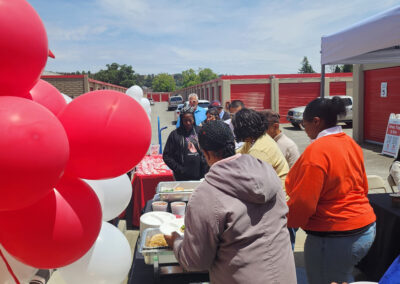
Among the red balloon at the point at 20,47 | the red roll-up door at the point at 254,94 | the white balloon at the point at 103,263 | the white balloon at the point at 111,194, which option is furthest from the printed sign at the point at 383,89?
the red balloon at the point at 20,47

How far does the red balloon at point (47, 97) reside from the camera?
140 cm

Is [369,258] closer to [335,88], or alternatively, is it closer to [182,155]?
[182,155]

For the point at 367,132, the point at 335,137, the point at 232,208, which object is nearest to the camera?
the point at 232,208

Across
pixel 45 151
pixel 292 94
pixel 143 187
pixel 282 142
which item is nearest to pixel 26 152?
pixel 45 151

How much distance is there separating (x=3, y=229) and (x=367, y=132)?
535 inches

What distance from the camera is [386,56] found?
4.83 metres

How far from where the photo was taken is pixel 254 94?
75.7 feet

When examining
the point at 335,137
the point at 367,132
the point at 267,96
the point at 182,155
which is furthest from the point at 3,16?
the point at 267,96

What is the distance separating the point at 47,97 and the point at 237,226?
0.97 m

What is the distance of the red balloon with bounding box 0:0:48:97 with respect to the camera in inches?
43.3

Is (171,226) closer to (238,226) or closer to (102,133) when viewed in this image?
(238,226)

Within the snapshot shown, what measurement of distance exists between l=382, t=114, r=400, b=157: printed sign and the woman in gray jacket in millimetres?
9441

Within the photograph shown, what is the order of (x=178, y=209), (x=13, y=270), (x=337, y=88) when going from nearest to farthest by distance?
(x=13, y=270) < (x=178, y=209) < (x=337, y=88)

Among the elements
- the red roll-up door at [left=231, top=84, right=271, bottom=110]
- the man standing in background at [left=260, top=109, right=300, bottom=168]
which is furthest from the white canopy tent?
the red roll-up door at [left=231, top=84, right=271, bottom=110]
